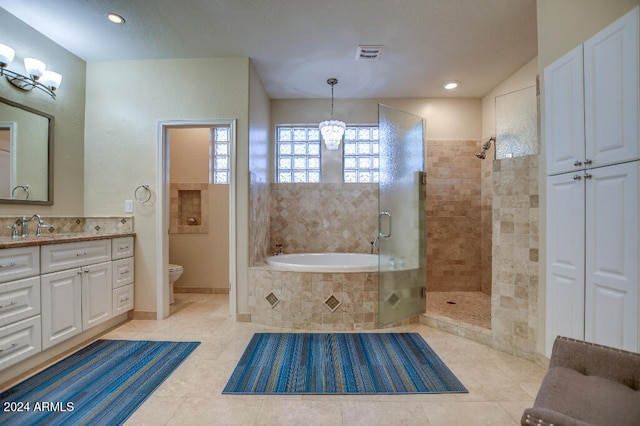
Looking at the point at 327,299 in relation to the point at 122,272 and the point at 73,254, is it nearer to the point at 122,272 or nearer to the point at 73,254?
the point at 122,272

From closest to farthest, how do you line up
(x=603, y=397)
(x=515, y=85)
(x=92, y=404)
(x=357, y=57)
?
(x=603, y=397) → (x=92, y=404) → (x=357, y=57) → (x=515, y=85)

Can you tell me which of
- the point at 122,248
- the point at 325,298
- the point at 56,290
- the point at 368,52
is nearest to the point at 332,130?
the point at 368,52

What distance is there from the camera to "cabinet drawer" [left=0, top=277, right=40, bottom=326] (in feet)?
5.64

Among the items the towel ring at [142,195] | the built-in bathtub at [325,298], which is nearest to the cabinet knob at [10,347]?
the towel ring at [142,195]

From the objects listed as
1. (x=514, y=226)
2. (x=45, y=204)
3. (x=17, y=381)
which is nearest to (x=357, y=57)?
(x=514, y=226)

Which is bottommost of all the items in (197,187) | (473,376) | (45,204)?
(473,376)

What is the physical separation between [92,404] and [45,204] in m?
1.89

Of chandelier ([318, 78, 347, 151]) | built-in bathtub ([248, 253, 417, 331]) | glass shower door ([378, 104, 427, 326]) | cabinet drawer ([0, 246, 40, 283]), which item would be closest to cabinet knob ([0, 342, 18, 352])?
cabinet drawer ([0, 246, 40, 283])

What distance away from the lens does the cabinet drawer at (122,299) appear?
2639 mm

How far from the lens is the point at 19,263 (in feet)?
5.95

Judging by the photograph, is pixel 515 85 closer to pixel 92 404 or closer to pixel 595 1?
pixel 595 1

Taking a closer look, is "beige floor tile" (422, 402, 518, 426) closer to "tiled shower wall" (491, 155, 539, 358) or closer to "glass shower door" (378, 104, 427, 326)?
"tiled shower wall" (491, 155, 539, 358)

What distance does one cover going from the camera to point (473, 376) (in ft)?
6.20

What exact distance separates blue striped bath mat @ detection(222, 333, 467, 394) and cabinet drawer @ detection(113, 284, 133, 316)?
51.9 inches
